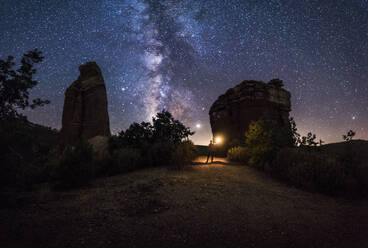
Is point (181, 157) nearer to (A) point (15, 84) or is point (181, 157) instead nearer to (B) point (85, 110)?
(A) point (15, 84)

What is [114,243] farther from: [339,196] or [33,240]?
[339,196]

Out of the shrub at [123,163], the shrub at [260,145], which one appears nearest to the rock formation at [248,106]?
the shrub at [260,145]

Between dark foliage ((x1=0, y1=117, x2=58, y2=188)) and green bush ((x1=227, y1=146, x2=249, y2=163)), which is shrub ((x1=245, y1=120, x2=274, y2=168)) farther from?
dark foliage ((x1=0, y1=117, x2=58, y2=188))

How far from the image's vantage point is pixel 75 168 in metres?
6.00

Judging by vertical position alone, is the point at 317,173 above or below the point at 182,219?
above

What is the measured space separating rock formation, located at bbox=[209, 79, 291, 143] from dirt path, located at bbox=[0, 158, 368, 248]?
15.9 meters

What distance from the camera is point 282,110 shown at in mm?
22406

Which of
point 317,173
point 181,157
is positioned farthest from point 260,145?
point 181,157

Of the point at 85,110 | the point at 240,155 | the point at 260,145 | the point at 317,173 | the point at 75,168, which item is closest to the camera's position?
the point at 317,173

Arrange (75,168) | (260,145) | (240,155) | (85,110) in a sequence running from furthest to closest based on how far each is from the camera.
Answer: (85,110)
(240,155)
(260,145)
(75,168)

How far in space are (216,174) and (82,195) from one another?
5569 mm

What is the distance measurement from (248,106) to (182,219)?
20.3 m

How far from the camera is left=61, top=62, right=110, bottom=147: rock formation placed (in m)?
19.2

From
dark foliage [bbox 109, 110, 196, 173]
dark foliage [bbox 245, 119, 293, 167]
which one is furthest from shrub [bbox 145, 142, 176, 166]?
dark foliage [bbox 245, 119, 293, 167]
